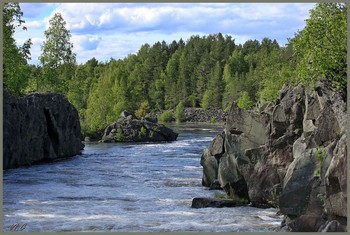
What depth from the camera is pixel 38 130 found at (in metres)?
62.8

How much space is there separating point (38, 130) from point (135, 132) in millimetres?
29957

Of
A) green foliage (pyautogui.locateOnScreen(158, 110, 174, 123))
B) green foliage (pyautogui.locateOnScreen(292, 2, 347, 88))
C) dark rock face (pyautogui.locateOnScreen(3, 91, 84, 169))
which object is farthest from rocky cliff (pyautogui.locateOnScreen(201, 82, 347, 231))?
green foliage (pyautogui.locateOnScreen(158, 110, 174, 123))

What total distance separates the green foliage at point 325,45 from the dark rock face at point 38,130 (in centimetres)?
3215

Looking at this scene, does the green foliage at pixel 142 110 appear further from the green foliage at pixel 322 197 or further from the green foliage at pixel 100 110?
the green foliage at pixel 322 197

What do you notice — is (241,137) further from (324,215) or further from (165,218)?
(324,215)

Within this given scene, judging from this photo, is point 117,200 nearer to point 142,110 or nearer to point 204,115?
point 142,110

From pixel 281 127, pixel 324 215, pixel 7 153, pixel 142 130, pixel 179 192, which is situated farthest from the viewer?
pixel 142 130

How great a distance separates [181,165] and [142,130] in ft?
114

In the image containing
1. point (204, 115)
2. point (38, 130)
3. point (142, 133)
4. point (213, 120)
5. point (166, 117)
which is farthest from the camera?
point (204, 115)

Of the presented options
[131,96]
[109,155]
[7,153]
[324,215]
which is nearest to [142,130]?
[109,155]

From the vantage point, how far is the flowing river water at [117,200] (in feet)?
91.8

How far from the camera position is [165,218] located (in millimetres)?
29844

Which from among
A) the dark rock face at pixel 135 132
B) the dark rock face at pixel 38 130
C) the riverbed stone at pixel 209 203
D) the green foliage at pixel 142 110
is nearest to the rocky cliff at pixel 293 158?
Answer: the riverbed stone at pixel 209 203

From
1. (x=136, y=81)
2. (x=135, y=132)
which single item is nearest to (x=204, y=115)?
(x=136, y=81)
